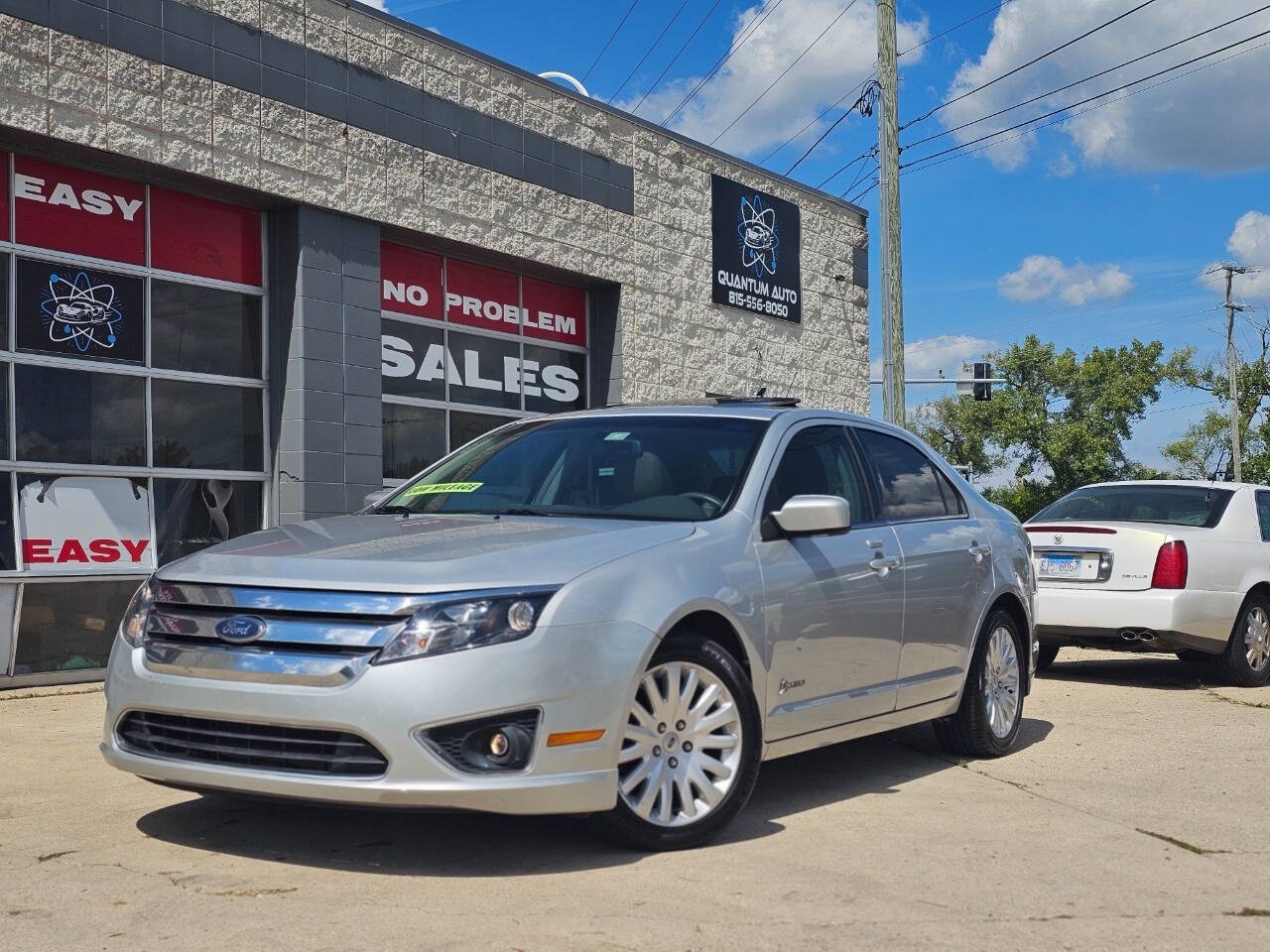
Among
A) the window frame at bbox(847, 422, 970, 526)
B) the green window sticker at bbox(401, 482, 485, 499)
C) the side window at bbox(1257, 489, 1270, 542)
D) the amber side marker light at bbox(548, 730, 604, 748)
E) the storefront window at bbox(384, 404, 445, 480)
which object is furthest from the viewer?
the storefront window at bbox(384, 404, 445, 480)

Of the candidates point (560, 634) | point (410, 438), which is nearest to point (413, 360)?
point (410, 438)

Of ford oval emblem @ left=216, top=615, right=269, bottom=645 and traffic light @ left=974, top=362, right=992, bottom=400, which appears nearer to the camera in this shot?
ford oval emblem @ left=216, top=615, right=269, bottom=645

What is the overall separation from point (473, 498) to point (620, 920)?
2327 mm

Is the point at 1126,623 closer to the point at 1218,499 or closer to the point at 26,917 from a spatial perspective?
the point at 1218,499

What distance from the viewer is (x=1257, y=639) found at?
10.8 m

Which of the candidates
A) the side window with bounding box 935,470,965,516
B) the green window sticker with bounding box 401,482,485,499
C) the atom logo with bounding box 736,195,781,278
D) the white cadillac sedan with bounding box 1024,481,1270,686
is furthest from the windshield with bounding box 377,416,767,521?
the atom logo with bounding box 736,195,781,278

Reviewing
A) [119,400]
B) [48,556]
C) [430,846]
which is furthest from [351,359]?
[430,846]

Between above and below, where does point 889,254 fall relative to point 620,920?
above

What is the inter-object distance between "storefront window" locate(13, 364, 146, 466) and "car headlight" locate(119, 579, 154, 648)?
586cm

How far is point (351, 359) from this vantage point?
1265cm

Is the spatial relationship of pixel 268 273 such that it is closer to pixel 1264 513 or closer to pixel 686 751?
pixel 1264 513

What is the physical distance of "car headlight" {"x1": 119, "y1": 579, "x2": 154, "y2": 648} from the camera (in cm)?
495

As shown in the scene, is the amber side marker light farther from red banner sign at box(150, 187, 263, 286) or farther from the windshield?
red banner sign at box(150, 187, 263, 286)

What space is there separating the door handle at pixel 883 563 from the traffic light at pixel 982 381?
68.2ft
